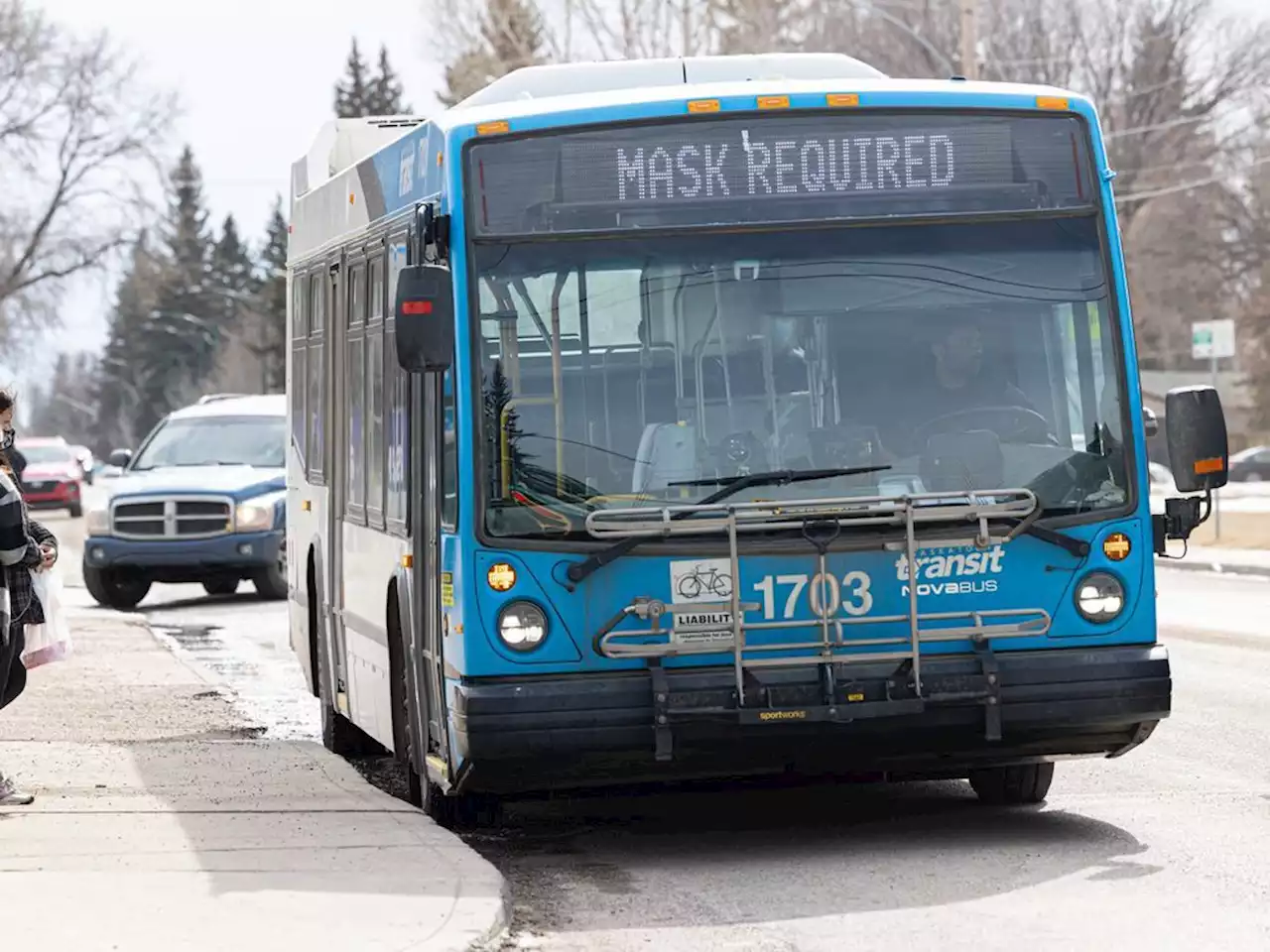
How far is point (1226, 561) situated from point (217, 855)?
77.5 ft

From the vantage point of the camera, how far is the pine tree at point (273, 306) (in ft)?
389

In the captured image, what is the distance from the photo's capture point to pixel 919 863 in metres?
9.03

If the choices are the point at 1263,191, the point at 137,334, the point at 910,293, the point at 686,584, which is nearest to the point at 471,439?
the point at 686,584

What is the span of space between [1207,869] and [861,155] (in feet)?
9.23

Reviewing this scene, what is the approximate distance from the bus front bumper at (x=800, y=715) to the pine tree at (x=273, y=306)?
327 feet

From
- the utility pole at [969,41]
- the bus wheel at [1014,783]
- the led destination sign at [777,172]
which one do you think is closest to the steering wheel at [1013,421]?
the led destination sign at [777,172]

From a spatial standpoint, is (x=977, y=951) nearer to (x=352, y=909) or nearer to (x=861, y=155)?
(x=352, y=909)

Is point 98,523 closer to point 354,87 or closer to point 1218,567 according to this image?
point 1218,567

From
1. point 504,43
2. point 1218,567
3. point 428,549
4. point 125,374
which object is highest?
point 504,43

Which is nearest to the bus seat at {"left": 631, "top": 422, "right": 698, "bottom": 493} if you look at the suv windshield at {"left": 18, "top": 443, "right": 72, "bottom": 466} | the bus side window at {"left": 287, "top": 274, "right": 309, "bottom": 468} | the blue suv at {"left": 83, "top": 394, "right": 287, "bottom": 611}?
the bus side window at {"left": 287, "top": 274, "right": 309, "bottom": 468}

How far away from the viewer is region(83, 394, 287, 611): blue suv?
83.6ft

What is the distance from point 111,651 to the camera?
19766 millimetres

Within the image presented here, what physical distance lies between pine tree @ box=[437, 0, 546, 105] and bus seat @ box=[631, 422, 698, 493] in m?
57.6

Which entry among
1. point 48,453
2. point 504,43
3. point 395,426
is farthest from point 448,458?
point 504,43
